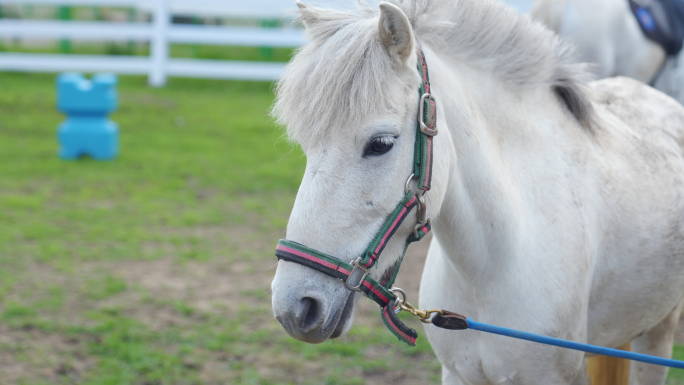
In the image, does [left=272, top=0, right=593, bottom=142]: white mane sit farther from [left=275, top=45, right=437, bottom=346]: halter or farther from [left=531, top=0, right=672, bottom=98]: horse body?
[left=531, top=0, right=672, bottom=98]: horse body

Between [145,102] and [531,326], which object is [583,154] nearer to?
[531,326]

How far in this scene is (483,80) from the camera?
207cm

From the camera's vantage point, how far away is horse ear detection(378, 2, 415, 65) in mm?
1640

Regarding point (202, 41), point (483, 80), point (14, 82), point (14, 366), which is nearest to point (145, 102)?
point (202, 41)

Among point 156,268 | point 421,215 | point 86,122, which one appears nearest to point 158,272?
point 156,268

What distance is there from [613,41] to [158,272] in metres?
4.20

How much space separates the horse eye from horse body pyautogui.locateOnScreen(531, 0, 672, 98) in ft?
12.1

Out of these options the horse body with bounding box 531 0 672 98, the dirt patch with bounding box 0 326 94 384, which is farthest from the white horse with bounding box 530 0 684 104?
the dirt patch with bounding box 0 326 94 384

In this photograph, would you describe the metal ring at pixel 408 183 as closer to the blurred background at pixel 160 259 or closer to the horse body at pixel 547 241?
the horse body at pixel 547 241

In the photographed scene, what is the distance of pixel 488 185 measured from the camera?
195 centimetres

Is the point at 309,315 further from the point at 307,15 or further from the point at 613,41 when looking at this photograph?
the point at 613,41

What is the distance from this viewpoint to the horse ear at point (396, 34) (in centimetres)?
164

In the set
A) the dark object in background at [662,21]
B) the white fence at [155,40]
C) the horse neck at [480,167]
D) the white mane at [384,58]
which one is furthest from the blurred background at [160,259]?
the dark object in background at [662,21]

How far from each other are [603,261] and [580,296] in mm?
240
